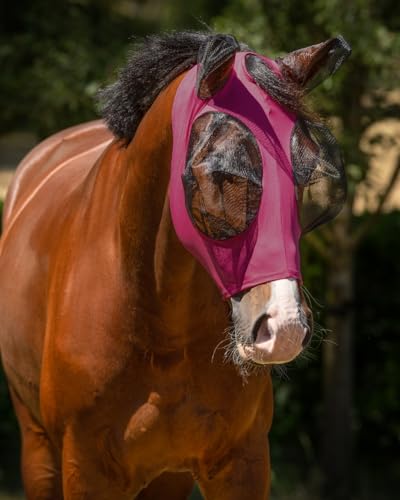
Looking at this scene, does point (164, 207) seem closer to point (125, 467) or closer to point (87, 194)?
point (87, 194)

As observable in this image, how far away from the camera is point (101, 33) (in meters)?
6.81

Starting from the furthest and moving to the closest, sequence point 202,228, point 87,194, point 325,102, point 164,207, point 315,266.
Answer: point 315,266
point 325,102
point 87,194
point 164,207
point 202,228

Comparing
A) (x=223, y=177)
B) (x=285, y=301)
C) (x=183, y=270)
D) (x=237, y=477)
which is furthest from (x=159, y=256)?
(x=237, y=477)

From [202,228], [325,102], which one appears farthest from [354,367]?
[202,228]

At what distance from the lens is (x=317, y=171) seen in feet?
8.01

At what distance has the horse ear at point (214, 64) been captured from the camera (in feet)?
7.75

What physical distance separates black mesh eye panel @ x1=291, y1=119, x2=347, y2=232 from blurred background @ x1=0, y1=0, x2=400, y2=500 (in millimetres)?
2771

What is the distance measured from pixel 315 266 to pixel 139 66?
365 centimetres

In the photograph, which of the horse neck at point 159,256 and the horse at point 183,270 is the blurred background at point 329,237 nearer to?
the horse at point 183,270

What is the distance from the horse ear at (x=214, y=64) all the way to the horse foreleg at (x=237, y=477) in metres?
1.04

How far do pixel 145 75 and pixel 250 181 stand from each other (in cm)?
62

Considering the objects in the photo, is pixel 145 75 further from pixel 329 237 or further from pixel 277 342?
pixel 329 237

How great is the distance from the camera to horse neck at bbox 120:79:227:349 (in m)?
2.65

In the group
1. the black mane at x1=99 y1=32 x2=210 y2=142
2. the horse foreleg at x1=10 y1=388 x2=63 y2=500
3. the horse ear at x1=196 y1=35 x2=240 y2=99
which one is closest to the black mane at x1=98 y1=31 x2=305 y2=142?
the black mane at x1=99 y1=32 x2=210 y2=142
